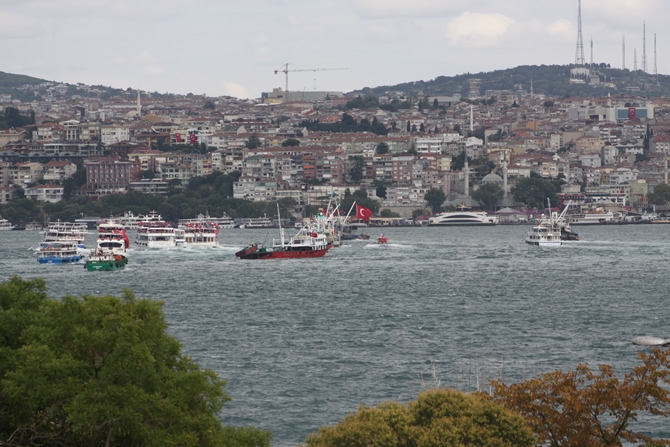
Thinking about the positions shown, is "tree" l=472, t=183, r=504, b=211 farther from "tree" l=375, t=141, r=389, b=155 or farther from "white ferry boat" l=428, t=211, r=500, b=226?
"tree" l=375, t=141, r=389, b=155

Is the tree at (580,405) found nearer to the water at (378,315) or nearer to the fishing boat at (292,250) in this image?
the water at (378,315)

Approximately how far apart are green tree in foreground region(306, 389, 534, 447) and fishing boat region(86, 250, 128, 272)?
3665 centimetres

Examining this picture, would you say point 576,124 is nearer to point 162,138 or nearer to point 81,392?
point 162,138

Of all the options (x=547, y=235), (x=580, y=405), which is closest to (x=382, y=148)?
(x=547, y=235)

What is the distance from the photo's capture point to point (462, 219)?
331 feet

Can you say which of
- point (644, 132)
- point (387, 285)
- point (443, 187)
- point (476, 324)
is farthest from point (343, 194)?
point (476, 324)

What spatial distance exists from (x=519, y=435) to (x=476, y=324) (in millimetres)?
17131

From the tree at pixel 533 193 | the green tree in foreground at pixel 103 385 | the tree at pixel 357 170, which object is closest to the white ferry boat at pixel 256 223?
the tree at pixel 357 170

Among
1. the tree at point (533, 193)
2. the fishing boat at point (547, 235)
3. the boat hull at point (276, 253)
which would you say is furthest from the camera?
the tree at point (533, 193)

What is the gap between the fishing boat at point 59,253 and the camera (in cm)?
5390

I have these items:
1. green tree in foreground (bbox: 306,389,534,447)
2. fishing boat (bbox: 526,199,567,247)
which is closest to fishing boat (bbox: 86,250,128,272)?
fishing boat (bbox: 526,199,567,247)

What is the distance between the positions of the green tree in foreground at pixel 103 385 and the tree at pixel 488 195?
317ft

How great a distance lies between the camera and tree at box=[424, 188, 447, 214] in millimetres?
109062

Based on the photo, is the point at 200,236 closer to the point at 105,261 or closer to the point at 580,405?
the point at 105,261
